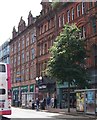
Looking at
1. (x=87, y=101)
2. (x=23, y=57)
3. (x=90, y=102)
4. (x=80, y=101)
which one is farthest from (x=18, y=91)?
(x=90, y=102)

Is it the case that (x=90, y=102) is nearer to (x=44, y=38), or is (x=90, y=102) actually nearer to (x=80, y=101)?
(x=80, y=101)

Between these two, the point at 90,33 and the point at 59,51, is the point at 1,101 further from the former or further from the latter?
the point at 90,33

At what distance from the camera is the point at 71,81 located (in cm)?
3719

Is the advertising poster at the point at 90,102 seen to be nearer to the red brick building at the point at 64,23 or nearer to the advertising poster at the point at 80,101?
the advertising poster at the point at 80,101

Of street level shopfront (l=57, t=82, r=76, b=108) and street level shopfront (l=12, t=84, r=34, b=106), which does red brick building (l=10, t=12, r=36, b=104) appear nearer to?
street level shopfront (l=12, t=84, r=34, b=106)

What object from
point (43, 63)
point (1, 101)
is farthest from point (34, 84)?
point (1, 101)

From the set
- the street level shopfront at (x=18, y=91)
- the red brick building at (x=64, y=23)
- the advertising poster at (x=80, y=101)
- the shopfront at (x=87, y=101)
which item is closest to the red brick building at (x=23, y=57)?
the street level shopfront at (x=18, y=91)

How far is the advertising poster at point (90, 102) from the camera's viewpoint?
31.1 m

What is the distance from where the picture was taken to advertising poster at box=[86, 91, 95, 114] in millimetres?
31069

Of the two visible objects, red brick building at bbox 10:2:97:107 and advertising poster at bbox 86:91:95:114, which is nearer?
advertising poster at bbox 86:91:95:114

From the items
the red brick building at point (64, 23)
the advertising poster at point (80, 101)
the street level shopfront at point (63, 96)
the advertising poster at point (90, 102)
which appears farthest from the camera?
the street level shopfront at point (63, 96)

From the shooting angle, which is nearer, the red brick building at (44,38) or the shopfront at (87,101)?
the shopfront at (87,101)

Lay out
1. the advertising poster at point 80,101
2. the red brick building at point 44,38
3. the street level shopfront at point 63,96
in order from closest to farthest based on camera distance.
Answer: the advertising poster at point 80,101 < the red brick building at point 44,38 < the street level shopfront at point 63,96

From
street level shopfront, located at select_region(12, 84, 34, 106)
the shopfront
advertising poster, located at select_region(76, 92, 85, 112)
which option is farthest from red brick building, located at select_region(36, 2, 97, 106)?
the shopfront
